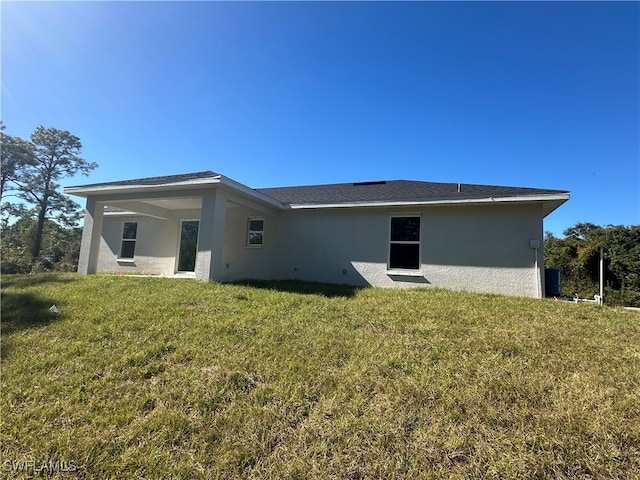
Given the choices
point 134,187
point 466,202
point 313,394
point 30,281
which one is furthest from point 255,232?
point 313,394

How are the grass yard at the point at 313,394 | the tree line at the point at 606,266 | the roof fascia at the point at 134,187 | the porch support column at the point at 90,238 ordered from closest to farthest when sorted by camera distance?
1. the grass yard at the point at 313,394
2. the roof fascia at the point at 134,187
3. the porch support column at the point at 90,238
4. the tree line at the point at 606,266

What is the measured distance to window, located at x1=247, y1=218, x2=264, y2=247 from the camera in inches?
471

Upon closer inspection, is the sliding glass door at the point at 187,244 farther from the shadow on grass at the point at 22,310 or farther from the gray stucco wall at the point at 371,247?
the shadow on grass at the point at 22,310

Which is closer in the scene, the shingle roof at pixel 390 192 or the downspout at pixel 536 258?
the downspout at pixel 536 258

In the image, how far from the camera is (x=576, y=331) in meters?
5.13

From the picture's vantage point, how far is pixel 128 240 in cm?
1398

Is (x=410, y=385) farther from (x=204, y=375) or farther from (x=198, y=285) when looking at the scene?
(x=198, y=285)

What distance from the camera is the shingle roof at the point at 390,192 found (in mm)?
8602

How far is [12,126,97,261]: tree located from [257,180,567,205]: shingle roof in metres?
23.6

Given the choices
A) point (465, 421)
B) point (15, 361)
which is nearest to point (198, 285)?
point (15, 361)

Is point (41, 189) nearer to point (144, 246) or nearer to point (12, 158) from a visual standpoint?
point (12, 158)

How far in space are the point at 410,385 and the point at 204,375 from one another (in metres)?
2.34

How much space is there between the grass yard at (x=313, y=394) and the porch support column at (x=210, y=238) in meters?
2.83

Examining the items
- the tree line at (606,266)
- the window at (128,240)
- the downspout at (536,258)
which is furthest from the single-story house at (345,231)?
the tree line at (606,266)
